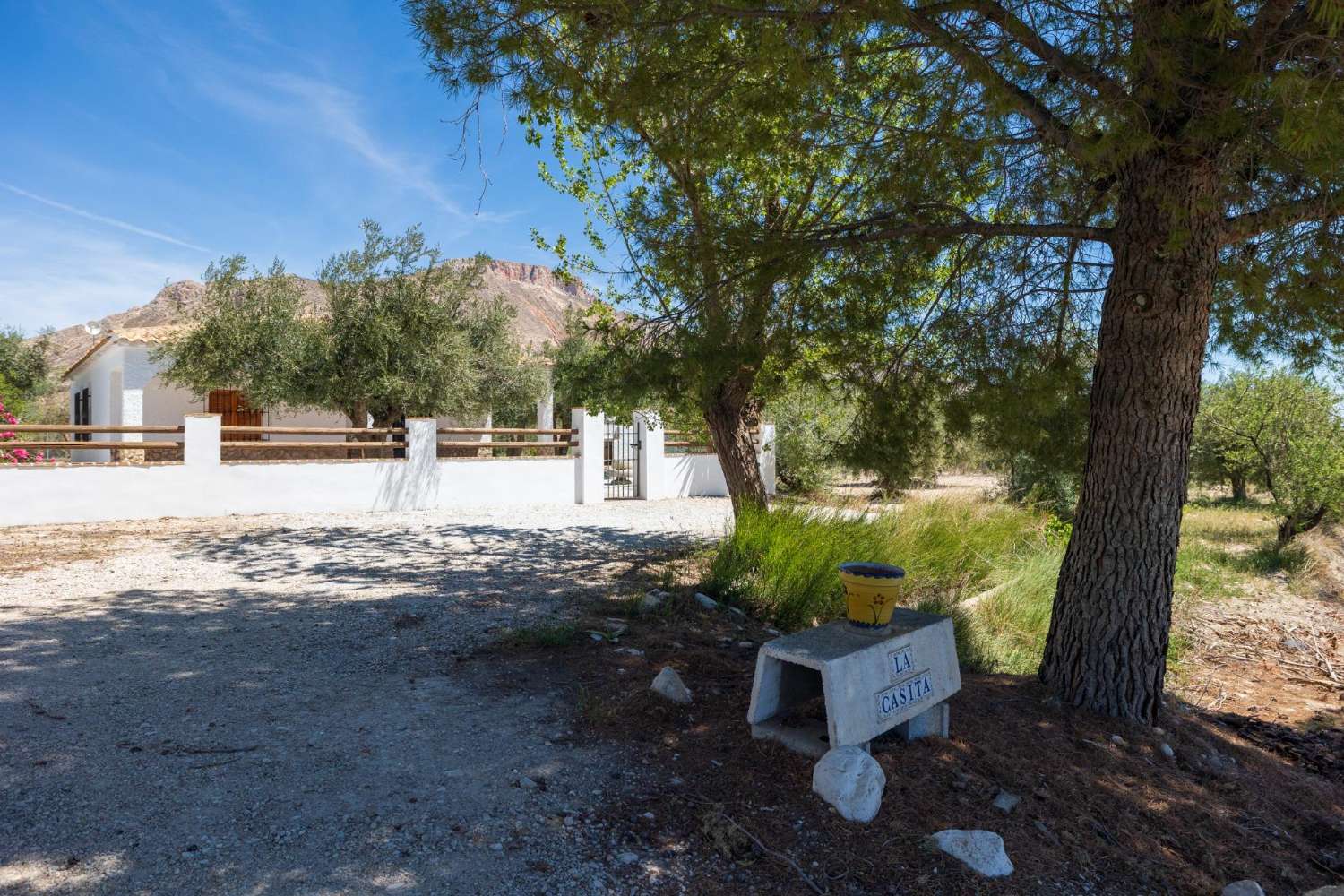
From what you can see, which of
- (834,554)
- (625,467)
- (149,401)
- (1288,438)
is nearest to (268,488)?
(625,467)

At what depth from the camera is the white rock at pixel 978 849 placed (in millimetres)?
2668

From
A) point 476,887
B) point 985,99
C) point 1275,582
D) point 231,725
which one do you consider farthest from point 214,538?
point 1275,582

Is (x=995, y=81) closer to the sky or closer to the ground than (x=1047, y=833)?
closer to the sky

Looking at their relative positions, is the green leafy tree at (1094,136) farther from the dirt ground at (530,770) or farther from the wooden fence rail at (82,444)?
the wooden fence rail at (82,444)

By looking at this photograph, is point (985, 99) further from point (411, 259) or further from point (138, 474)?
point (411, 259)

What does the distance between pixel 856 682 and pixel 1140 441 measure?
2120 millimetres

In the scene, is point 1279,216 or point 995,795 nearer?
point 995,795

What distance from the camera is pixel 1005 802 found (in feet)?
10.3

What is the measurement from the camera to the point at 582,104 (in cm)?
430

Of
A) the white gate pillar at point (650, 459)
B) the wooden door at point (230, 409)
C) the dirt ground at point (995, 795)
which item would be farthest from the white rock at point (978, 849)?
the wooden door at point (230, 409)

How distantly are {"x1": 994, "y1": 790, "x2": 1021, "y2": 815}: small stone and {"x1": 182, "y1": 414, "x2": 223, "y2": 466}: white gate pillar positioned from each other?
1118 centimetres

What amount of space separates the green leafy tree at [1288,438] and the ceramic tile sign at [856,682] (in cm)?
935

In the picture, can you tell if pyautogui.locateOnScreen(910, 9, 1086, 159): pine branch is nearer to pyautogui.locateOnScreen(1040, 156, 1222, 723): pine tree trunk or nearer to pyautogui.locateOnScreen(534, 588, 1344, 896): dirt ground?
pyautogui.locateOnScreen(1040, 156, 1222, 723): pine tree trunk

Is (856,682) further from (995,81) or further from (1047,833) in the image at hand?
(995,81)
